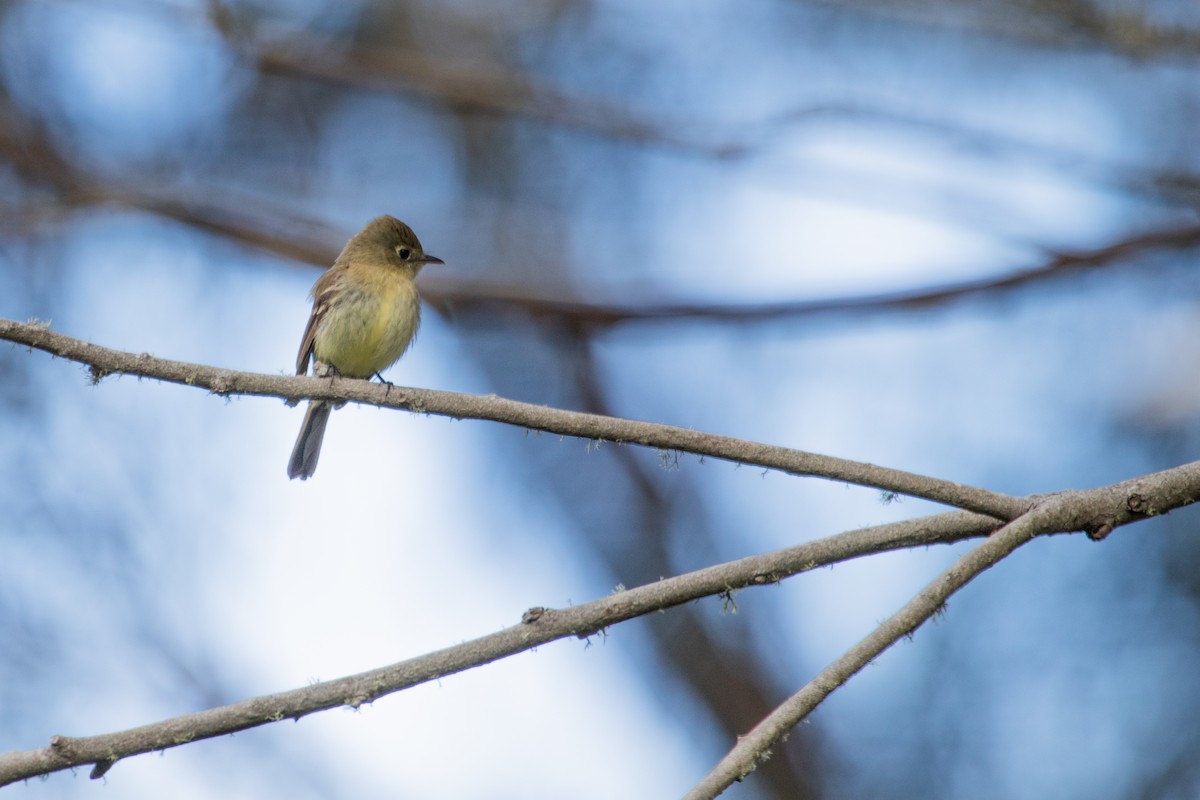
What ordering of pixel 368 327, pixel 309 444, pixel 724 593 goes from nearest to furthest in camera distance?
1. pixel 724 593
2. pixel 368 327
3. pixel 309 444

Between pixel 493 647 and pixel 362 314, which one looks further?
pixel 362 314

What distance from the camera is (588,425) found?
2547mm

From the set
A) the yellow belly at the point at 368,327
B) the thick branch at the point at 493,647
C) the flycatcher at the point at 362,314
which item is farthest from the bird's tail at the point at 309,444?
the thick branch at the point at 493,647

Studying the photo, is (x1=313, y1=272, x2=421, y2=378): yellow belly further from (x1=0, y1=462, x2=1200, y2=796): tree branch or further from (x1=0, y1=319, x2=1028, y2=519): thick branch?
(x1=0, y1=462, x2=1200, y2=796): tree branch

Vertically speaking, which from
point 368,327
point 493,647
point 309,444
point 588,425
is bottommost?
point 493,647

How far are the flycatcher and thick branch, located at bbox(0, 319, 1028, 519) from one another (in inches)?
111

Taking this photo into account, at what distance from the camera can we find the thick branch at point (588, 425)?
2.48 metres

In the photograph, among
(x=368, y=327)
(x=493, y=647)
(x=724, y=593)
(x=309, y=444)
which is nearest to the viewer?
(x=493, y=647)

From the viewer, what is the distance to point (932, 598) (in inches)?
94.7

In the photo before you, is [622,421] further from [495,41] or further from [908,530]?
[495,41]

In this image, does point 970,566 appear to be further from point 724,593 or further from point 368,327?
point 368,327

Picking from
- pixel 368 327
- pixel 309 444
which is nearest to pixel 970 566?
pixel 368 327

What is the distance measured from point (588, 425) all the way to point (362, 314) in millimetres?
3191

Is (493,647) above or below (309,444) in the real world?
below
